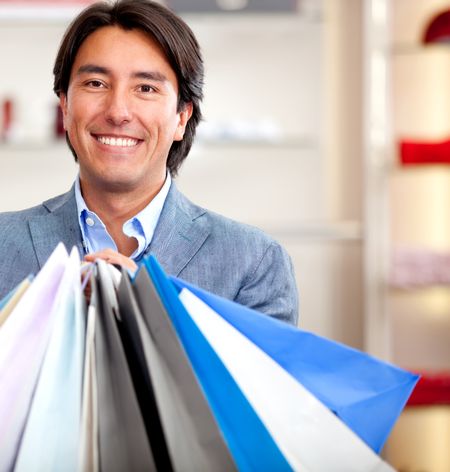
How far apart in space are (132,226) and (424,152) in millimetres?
1929

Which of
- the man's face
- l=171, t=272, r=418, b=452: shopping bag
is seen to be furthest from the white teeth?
l=171, t=272, r=418, b=452: shopping bag

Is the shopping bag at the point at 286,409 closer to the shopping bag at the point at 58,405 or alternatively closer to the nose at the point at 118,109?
the shopping bag at the point at 58,405

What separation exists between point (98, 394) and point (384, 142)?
263 cm

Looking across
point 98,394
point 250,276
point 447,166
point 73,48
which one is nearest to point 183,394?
point 98,394

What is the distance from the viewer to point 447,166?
10.4 ft

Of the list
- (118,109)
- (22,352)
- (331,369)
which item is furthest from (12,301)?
(118,109)

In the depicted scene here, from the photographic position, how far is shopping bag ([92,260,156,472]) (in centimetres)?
70

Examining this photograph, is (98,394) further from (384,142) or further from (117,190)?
(384,142)

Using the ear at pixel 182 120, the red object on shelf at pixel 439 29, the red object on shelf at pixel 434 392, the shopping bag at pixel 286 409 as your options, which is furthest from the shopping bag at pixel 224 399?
the red object on shelf at pixel 439 29

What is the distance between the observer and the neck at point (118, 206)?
4.56 feet

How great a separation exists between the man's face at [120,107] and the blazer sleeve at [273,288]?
0.22 m

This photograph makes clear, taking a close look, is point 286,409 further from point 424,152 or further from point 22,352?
point 424,152

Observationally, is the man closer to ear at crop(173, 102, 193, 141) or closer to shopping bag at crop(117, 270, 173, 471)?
ear at crop(173, 102, 193, 141)

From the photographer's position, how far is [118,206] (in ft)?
4.59
